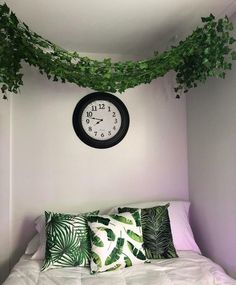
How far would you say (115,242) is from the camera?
1.91 meters

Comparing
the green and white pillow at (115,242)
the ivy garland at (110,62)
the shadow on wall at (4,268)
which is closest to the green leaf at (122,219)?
the green and white pillow at (115,242)

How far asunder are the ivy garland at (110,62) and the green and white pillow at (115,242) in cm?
96

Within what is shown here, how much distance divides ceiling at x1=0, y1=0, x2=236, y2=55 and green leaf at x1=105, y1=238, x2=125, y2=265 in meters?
1.50

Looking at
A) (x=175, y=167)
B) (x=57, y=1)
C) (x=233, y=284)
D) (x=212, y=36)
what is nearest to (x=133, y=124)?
(x=175, y=167)

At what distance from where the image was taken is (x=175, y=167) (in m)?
2.66

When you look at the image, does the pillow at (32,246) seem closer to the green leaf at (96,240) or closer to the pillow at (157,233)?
the green leaf at (96,240)

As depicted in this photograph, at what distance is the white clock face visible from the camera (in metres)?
2.51

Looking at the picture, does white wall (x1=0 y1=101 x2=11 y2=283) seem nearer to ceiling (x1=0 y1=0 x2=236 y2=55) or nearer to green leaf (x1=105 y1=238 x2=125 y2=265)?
ceiling (x1=0 y1=0 x2=236 y2=55)

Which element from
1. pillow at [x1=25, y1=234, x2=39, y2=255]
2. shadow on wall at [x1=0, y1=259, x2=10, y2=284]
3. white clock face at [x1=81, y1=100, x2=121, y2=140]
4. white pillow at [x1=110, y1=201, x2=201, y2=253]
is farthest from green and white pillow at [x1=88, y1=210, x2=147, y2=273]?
shadow on wall at [x1=0, y1=259, x2=10, y2=284]

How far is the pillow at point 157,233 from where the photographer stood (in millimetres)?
2064

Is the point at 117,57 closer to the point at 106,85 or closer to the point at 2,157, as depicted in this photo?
the point at 106,85

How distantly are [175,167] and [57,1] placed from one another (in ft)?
5.59

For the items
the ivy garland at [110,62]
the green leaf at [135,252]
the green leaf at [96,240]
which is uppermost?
the ivy garland at [110,62]

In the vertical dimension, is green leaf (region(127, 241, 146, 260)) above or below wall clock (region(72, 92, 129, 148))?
below
